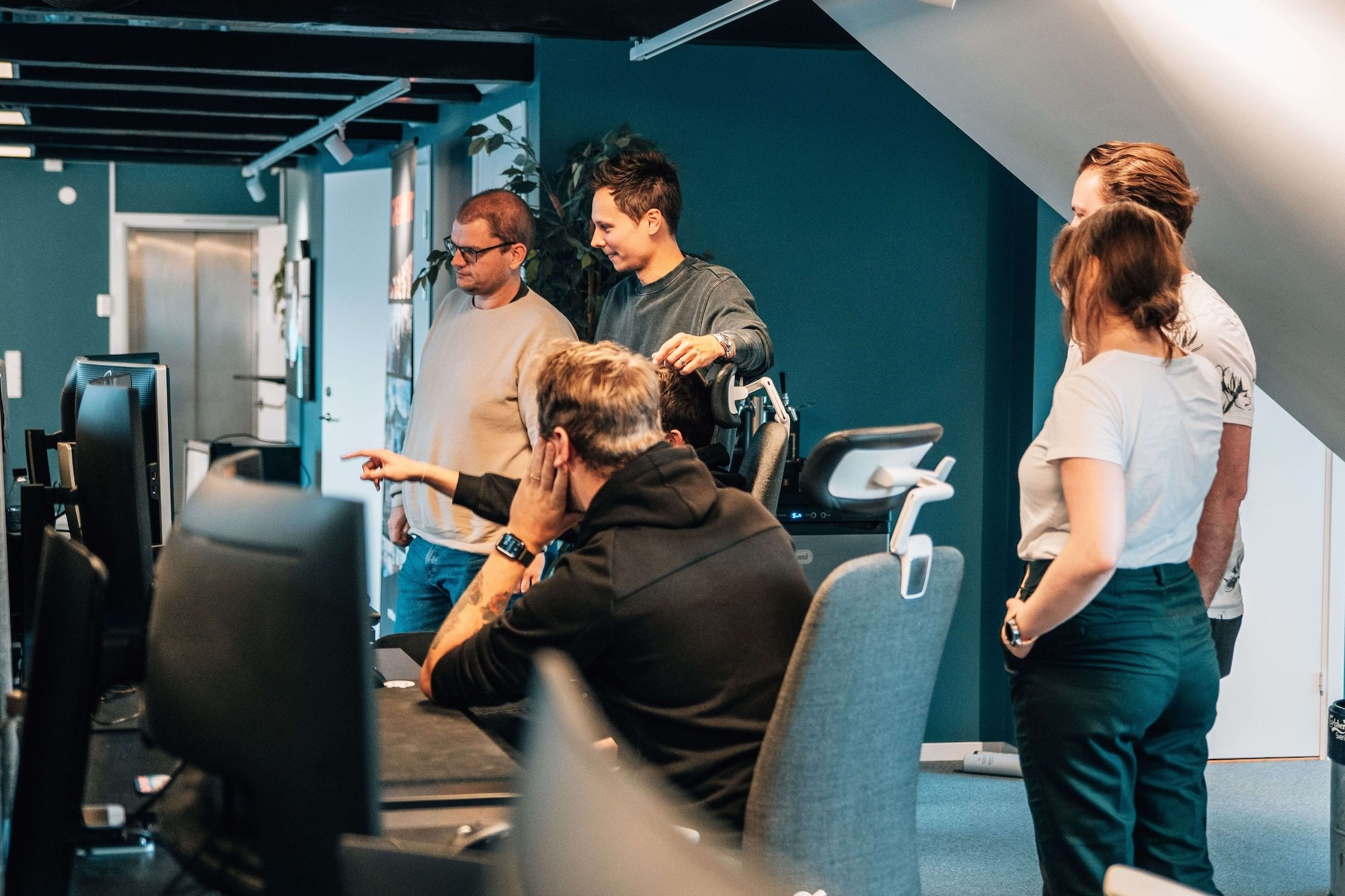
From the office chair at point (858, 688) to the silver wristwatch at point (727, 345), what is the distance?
2.80 feet

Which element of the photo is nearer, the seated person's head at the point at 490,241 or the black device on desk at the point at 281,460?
the seated person's head at the point at 490,241

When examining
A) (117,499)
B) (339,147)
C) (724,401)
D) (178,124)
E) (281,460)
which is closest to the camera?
(117,499)

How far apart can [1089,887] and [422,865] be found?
1.43 meters

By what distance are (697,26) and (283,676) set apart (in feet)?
9.51

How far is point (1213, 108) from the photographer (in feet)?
8.21

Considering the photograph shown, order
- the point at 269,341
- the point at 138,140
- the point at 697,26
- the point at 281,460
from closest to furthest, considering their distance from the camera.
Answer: the point at 697,26 < the point at 138,140 < the point at 281,460 < the point at 269,341

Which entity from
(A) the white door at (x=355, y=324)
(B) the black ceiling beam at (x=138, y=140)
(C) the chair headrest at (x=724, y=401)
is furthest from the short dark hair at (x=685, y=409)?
(B) the black ceiling beam at (x=138, y=140)

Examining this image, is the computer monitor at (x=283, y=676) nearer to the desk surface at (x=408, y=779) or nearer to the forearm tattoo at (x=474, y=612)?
the desk surface at (x=408, y=779)

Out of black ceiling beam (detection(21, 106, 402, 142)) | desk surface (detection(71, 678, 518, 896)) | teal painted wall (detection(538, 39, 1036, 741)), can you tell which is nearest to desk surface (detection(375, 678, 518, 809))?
desk surface (detection(71, 678, 518, 896))

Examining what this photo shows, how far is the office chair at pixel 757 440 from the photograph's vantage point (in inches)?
96.9

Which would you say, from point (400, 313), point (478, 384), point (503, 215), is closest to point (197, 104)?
point (400, 313)

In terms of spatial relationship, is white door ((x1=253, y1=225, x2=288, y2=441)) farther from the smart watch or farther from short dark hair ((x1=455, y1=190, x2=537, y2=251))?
the smart watch

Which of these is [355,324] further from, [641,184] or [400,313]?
[641,184]

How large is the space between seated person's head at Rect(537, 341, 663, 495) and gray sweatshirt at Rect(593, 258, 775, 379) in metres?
0.83
